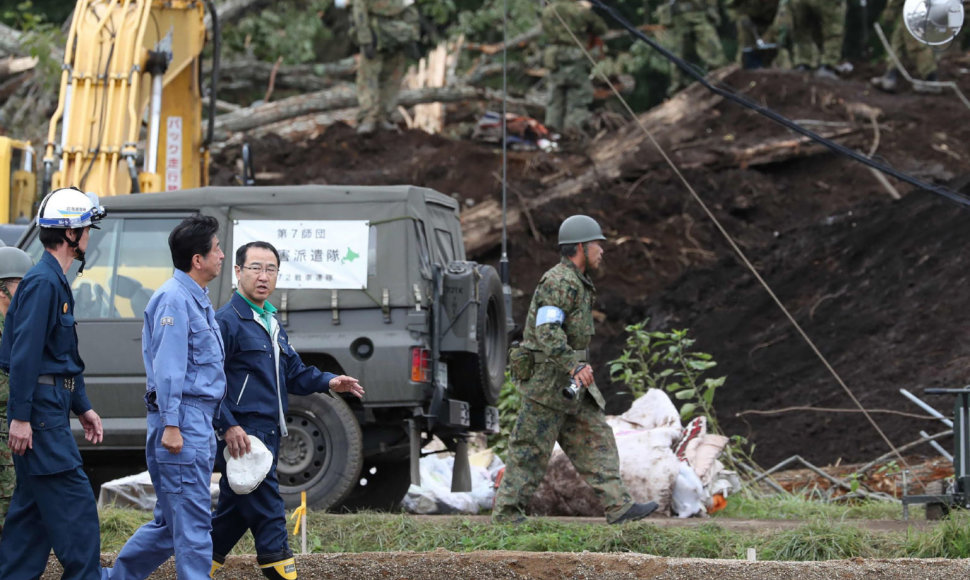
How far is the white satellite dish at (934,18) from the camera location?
9.79 meters

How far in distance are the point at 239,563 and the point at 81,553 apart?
1.12 meters

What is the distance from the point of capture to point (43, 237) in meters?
6.19

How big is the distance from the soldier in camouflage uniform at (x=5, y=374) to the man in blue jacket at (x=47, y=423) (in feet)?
1.17

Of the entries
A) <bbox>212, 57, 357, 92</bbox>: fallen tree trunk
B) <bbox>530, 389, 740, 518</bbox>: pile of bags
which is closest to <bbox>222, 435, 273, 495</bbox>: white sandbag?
<bbox>530, 389, 740, 518</bbox>: pile of bags

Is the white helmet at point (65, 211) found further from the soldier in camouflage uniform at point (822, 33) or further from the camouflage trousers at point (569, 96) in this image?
the soldier in camouflage uniform at point (822, 33)

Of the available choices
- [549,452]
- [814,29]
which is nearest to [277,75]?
[814,29]

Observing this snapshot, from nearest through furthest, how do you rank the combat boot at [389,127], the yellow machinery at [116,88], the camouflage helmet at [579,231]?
the camouflage helmet at [579,231]
the yellow machinery at [116,88]
the combat boot at [389,127]

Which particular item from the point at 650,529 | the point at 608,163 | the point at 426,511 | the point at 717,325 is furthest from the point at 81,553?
the point at 608,163

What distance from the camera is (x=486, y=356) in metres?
9.97

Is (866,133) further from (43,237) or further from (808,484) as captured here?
(43,237)

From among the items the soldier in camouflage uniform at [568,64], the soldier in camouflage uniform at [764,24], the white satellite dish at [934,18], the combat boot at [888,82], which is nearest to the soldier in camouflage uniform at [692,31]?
the soldier in camouflage uniform at [764,24]

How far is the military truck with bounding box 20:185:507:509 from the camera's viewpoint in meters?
9.39

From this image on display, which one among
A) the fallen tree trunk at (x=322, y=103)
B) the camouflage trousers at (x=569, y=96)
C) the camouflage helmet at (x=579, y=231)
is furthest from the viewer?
the fallen tree trunk at (x=322, y=103)

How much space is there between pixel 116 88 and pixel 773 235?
8.12 m
